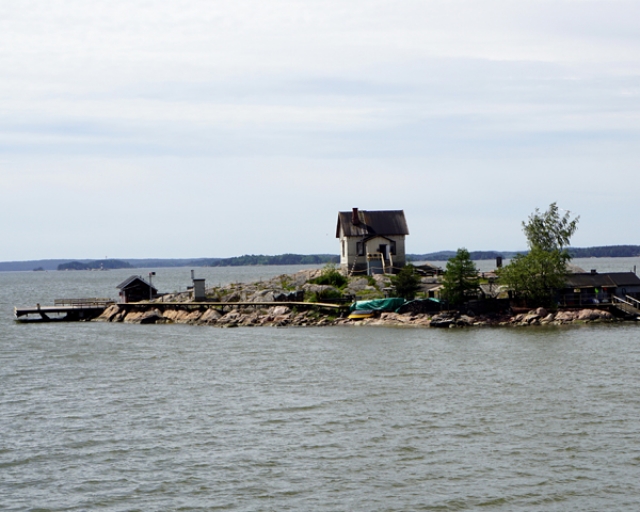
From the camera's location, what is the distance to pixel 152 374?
46.1 m

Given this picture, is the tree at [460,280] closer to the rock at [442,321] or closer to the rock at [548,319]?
the rock at [442,321]

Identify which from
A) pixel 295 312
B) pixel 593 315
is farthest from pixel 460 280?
pixel 295 312

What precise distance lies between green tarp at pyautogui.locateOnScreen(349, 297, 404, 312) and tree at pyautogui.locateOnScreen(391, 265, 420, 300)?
1019 mm

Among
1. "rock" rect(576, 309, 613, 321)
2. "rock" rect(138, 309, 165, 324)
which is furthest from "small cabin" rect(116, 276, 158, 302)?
"rock" rect(576, 309, 613, 321)

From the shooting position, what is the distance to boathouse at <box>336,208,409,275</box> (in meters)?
85.7

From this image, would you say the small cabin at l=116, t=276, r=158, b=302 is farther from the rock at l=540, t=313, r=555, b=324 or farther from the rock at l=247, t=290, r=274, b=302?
the rock at l=540, t=313, r=555, b=324

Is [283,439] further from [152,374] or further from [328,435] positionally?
[152,374]

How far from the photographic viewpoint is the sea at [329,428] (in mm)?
24328

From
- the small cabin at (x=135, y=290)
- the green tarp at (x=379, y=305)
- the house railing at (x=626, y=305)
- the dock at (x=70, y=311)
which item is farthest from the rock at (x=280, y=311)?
the house railing at (x=626, y=305)

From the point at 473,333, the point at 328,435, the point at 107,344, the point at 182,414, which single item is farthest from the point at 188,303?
the point at 328,435

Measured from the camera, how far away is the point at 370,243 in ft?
283

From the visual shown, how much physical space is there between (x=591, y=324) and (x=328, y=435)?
4041cm

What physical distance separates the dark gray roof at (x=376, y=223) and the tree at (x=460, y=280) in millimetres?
18040

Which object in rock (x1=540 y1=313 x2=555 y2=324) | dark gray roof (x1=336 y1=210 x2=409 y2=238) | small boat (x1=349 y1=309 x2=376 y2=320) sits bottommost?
rock (x1=540 y1=313 x2=555 y2=324)
